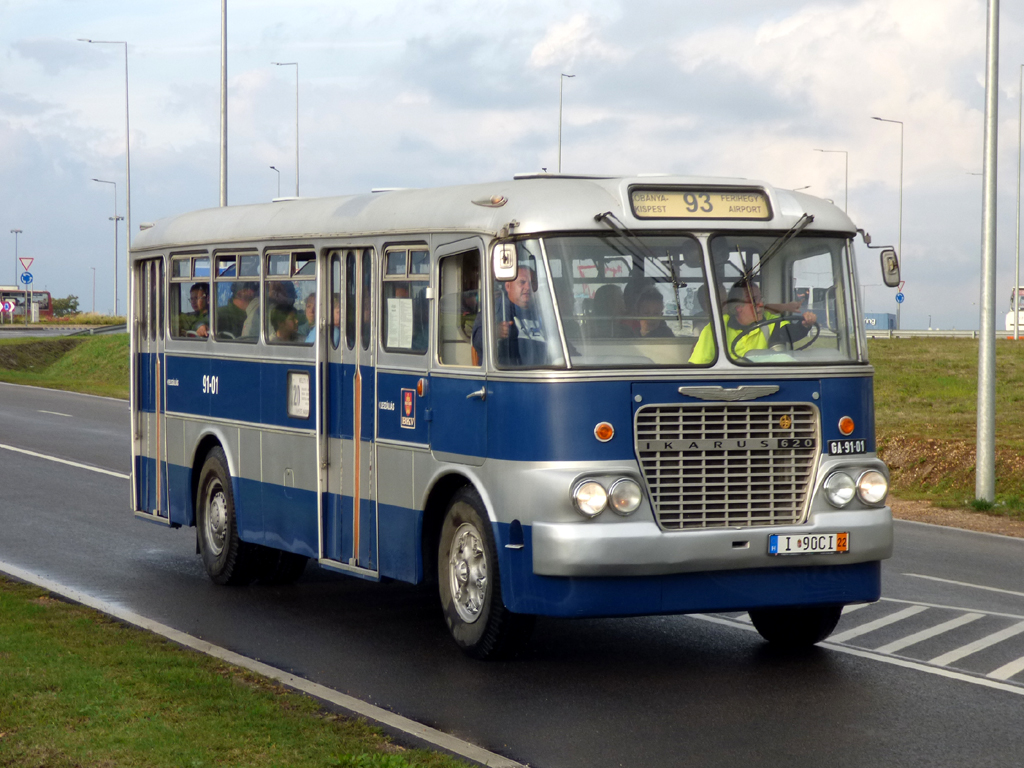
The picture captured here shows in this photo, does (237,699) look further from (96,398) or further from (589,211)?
(96,398)

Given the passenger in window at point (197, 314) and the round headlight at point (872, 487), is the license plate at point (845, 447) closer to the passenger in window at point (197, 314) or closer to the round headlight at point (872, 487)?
the round headlight at point (872, 487)

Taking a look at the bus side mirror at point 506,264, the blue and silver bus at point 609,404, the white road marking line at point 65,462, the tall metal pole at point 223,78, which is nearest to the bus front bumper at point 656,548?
the blue and silver bus at point 609,404

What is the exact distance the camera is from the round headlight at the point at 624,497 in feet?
26.5

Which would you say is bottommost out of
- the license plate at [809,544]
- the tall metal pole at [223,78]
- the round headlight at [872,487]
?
the license plate at [809,544]

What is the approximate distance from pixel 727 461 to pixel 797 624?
1.44 m

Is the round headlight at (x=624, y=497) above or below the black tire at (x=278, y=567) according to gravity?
above

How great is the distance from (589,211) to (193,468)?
506cm

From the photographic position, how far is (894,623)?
1002cm

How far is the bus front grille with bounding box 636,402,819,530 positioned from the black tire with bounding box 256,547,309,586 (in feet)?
14.1

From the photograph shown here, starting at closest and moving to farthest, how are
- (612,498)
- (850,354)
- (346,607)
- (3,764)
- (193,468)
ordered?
1. (3,764)
2. (612,498)
3. (850,354)
4. (346,607)
5. (193,468)

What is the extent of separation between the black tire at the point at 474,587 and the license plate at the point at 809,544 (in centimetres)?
143

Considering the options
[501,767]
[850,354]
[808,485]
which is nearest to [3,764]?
[501,767]

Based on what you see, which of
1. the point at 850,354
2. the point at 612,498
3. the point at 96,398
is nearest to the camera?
the point at 612,498

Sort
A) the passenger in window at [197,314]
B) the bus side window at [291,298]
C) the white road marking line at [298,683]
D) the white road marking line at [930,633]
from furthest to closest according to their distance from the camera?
the passenger in window at [197,314] < the bus side window at [291,298] < the white road marking line at [930,633] < the white road marking line at [298,683]
